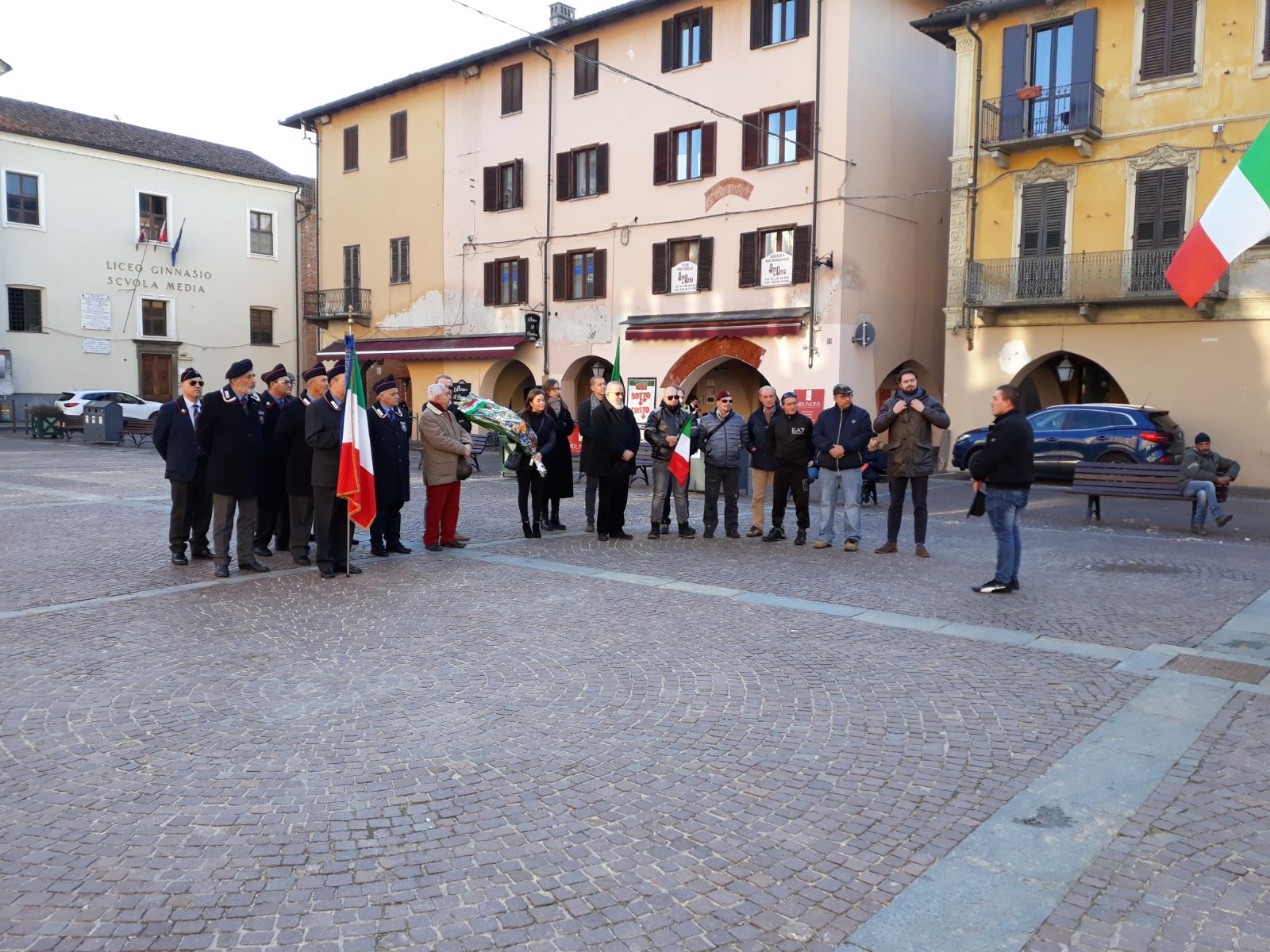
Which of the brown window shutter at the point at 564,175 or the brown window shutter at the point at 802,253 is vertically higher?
the brown window shutter at the point at 564,175

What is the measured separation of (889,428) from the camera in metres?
10.5

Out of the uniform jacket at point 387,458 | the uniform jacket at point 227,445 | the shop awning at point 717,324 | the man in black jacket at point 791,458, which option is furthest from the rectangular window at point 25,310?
the man in black jacket at point 791,458

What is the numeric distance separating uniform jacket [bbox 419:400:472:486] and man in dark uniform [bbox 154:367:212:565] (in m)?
2.10

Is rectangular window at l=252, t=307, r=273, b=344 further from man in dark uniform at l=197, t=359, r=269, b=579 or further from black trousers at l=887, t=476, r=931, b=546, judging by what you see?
black trousers at l=887, t=476, r=931, b=546

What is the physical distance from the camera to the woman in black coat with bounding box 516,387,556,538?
11.5m

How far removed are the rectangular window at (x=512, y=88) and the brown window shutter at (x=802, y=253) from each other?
36.2 ft

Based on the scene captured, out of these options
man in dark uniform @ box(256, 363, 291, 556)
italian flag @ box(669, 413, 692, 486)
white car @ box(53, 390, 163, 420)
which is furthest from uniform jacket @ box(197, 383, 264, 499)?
white car @ box(53, 390, 163, 420)

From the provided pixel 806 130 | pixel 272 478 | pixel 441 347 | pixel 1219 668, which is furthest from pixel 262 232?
pixel 1219 668

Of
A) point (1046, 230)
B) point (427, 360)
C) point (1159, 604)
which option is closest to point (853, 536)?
point (1159, 604)

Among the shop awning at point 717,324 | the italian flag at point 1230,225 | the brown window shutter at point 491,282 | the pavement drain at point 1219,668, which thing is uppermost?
the brown window shutter at point 491,282

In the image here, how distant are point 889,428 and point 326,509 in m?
5.67

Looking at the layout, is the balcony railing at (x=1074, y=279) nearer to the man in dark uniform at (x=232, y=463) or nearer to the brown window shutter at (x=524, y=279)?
the brown window shutter at (x=524, y=279)

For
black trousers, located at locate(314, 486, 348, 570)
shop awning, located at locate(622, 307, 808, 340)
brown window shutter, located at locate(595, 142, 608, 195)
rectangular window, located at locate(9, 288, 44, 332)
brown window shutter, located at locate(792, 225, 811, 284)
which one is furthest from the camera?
rectangular window, located at locate(9, 288, 44, 332)

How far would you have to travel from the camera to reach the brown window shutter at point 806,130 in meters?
24.2
